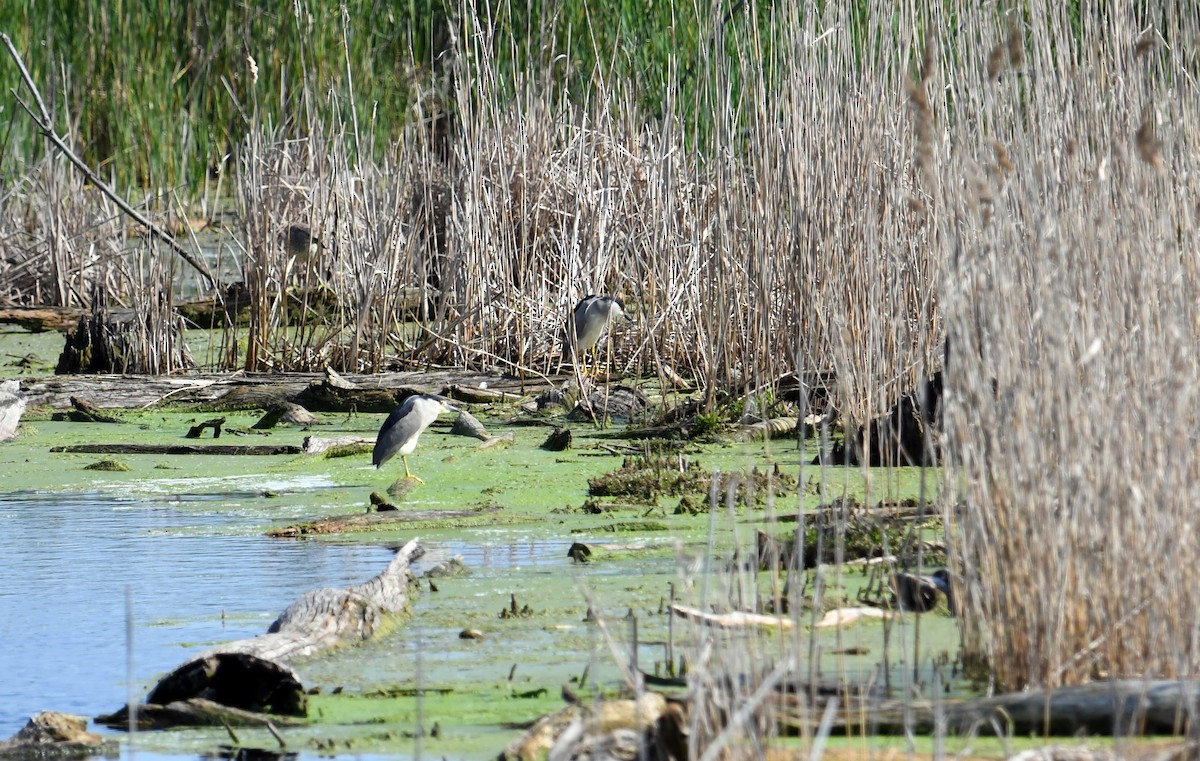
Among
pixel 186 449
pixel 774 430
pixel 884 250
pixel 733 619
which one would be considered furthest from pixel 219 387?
pixel 733 619

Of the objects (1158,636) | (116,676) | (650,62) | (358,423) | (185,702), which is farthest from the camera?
(650,62)

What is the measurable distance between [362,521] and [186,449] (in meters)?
1.99

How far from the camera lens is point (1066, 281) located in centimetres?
322

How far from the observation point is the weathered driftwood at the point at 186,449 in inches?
293

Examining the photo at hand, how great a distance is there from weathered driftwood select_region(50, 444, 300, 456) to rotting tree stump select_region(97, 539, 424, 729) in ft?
10.5

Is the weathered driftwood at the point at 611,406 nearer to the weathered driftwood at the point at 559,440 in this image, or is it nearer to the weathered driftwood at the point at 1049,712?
the weathered driftwood at the point at 559,440

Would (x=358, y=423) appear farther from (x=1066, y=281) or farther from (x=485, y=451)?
(x=1066, y=281)

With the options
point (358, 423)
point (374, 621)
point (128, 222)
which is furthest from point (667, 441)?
point (128, 222)

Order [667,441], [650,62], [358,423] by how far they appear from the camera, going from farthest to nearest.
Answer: [650,62], [358,423], [667,441]

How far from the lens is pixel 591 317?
817cm

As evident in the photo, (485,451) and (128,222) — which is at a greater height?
(128,222)

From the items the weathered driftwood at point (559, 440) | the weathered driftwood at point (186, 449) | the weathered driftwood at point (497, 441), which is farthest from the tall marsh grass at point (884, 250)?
the weathered driftwood at point (186, 449)

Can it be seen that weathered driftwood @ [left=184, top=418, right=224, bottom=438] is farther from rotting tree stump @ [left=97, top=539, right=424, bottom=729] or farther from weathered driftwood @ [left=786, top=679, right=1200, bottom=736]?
weathered driftwood @ [left=786, top=679, right=1200, bottom=736]

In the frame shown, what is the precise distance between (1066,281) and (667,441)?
408cm
